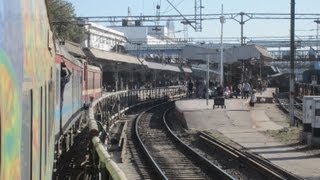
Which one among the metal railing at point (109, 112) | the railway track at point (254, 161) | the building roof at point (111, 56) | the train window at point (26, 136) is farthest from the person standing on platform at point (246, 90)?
the train window at point (26, 136)

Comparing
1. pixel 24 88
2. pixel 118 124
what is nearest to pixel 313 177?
pixel 24 88

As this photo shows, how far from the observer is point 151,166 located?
18609mm

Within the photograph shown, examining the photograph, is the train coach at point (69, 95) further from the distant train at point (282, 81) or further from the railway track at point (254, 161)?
the distant train at point (282, 81)

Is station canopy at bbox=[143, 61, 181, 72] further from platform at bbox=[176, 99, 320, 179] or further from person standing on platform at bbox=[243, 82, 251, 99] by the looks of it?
platform at bbox=[176, 99, 320, 179]

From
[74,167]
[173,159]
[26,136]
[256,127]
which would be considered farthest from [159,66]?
[26,136]

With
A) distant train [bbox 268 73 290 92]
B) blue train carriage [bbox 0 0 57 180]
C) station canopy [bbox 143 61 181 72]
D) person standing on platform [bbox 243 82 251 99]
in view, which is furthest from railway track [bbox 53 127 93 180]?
distant train [bbox 268 73 290 92]

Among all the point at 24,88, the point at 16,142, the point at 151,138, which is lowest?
the point at 151,138

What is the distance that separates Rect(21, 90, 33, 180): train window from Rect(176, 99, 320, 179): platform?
1259 cm

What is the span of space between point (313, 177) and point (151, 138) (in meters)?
14.0

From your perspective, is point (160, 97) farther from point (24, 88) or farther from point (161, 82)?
point (24, 88)

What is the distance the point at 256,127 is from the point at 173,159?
11.7 metres

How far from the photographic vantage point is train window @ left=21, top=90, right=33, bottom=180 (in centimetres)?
279

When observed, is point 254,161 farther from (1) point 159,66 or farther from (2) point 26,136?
(1) point 159,66

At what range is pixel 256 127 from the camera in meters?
31.5
